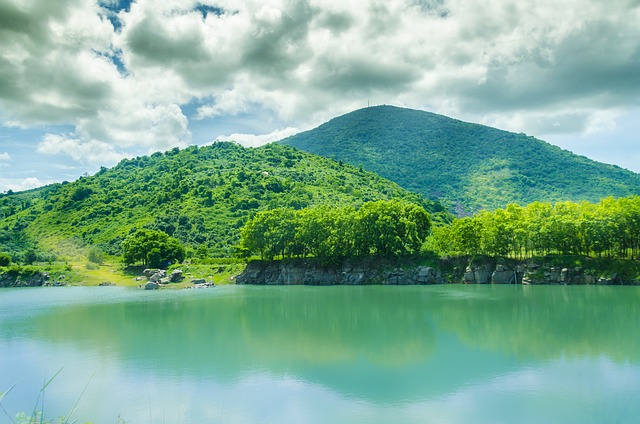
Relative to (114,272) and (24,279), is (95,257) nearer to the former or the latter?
(114,272)

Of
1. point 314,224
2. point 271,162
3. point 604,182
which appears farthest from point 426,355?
point 604,182

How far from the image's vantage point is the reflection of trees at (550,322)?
26.9 m

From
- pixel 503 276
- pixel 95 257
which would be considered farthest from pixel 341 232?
pixel 95 257

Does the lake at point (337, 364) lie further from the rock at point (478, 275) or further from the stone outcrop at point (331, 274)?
the stone outcrop at point (331, 274)

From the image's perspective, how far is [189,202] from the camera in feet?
476

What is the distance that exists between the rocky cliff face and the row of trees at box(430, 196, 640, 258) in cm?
352

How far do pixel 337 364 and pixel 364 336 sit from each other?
25.8 ft

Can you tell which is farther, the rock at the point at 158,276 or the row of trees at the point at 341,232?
the rock at the point at 158,276

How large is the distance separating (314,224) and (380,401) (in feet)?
226

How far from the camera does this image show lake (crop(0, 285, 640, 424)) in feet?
57.0

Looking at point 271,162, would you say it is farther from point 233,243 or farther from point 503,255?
point 503,255

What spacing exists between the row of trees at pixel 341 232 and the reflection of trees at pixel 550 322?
2663 centimetres

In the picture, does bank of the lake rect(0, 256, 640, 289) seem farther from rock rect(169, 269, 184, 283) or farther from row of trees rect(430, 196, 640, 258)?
row of trees rect(430, 196, 640, 258)

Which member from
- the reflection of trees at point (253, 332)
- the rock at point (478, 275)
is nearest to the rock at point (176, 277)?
the reflection of trees at point (253, 332)
